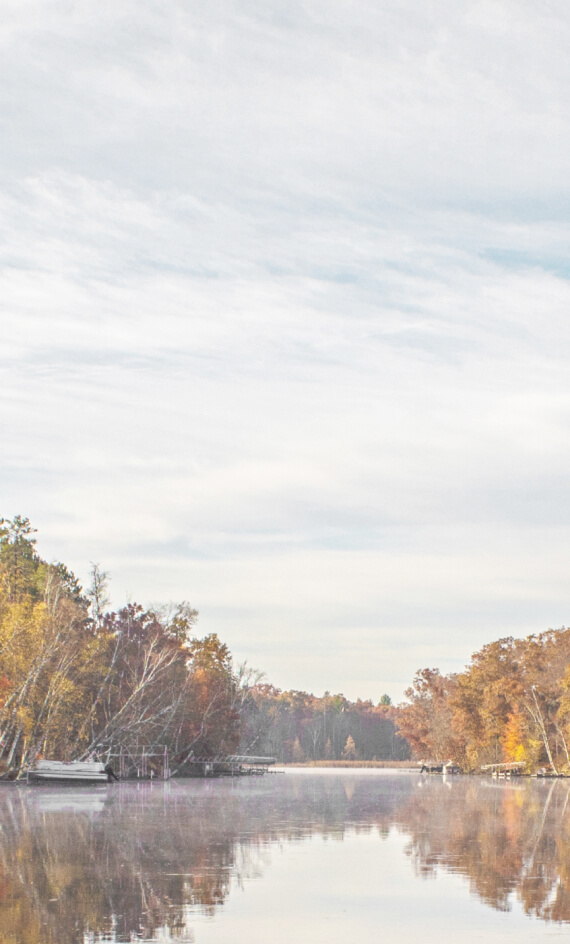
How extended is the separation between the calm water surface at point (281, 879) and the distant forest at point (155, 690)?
3042 cm

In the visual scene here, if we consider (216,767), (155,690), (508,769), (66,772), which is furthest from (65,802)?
(508,769)

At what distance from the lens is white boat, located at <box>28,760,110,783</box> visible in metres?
59.5

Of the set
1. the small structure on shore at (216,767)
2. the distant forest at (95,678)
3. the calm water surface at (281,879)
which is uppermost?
the distant forest at (95,678)

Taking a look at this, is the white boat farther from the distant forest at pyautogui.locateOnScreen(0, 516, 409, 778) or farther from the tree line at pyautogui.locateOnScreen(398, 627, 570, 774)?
the tree line at pyautogui.locateOnScreen(398, 627, 570, 774)

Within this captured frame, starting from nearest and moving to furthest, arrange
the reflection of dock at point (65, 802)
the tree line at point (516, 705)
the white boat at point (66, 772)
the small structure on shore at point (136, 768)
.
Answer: the reflection of dock at point (65, 802) < the white boat at point (66, 772) < the small structure on shore at point (136, 768) < the tree line at point (516, 705)

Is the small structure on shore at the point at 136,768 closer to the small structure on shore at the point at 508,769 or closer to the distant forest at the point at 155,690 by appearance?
the distant forest at the point at 155,690

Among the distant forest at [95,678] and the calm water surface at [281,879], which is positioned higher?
the distant forest at [95,678]

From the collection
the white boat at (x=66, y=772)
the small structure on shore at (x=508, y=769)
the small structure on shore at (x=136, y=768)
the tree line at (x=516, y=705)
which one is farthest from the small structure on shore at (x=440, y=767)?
the white boat at (x=66, y=772)

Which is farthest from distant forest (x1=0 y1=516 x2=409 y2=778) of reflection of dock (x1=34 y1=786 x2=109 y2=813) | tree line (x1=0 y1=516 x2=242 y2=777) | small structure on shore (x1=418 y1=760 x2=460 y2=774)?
small structure on shore (x1=418 y1=760 x2=460 y2=774)

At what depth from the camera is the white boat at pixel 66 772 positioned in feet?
195

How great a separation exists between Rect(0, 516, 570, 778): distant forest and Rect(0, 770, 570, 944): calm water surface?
3042cm

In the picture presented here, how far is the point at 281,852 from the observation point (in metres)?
20.9

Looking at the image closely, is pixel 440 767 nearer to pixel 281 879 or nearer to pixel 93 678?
pixel 93 678

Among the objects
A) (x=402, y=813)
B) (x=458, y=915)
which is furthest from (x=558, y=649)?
(x=458, y=915)
